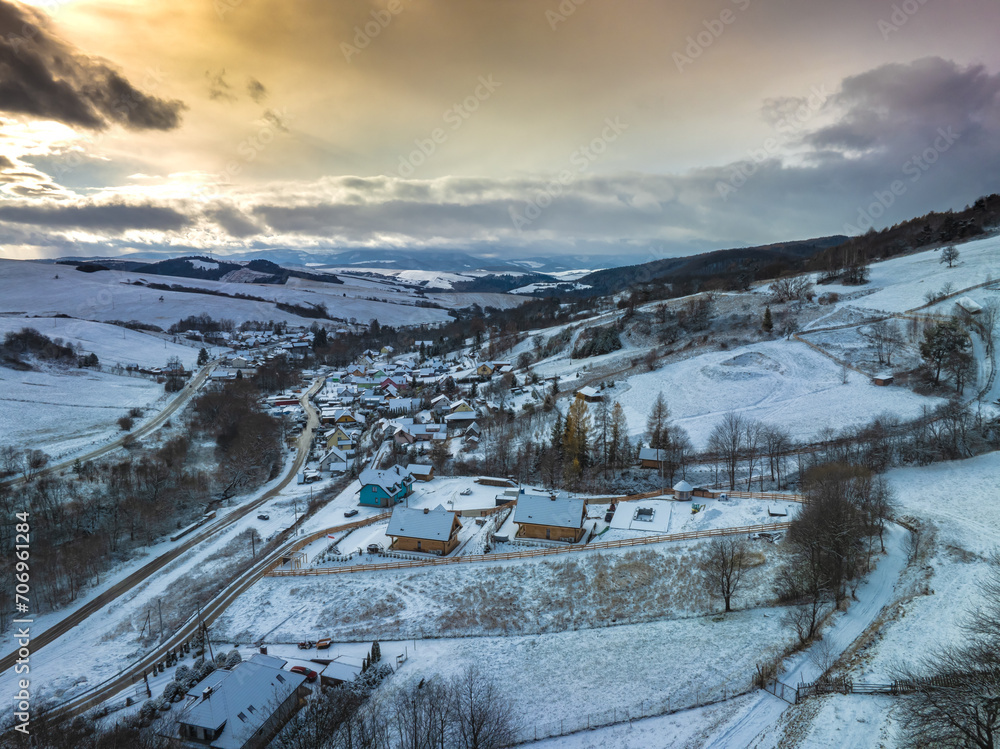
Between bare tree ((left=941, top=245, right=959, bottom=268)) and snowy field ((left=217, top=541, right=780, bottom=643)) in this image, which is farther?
bare tree ((left=941, top=245, right=959, bottom=268))

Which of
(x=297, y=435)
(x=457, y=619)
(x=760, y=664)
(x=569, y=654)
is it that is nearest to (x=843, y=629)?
(x=760, y=664)

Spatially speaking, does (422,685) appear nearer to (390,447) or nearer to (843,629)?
(843,629)

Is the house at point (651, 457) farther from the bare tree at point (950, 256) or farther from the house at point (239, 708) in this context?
the bare tree at point (950, 256)

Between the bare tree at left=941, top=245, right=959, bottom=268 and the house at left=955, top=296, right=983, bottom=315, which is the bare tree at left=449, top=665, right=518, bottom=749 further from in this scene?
the bare tree at left=941, top=245, right=959, bottom=268

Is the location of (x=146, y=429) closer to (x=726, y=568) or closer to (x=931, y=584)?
(x=726, y=568)

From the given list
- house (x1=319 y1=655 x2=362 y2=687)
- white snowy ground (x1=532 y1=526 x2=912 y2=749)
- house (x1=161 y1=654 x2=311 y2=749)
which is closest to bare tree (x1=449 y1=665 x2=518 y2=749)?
white snowy ground (x1=532 y1=526 x2=912 y2=749)

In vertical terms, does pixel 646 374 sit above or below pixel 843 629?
above

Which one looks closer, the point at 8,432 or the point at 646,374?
the point at 8,432
